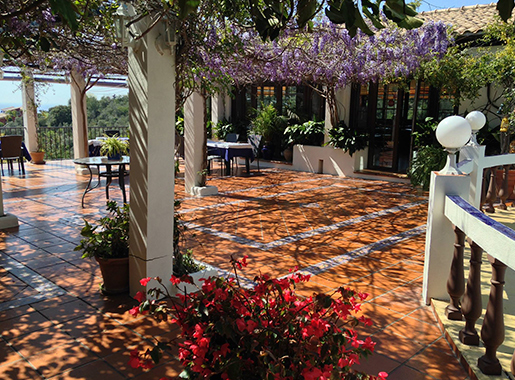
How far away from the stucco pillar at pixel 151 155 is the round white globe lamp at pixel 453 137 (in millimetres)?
2002

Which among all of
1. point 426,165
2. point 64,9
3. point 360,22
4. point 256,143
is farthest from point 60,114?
point 360,22

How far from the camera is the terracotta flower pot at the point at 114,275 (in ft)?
11.5

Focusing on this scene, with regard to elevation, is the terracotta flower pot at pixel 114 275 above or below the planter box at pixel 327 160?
below

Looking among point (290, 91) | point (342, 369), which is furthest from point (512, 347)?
point (290, 91)

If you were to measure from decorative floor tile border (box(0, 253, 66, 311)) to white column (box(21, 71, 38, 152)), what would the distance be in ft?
30.6

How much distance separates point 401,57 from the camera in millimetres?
8719

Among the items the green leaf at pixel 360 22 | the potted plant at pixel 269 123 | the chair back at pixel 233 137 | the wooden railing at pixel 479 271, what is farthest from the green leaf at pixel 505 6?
the potted plant at pixel 269 123

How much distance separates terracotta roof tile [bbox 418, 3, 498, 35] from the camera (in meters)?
9.45

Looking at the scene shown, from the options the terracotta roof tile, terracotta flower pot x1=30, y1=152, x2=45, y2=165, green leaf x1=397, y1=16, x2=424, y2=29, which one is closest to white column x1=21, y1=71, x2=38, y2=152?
terracotta flower pot x1=30, y1=152, x2=45, y2=165

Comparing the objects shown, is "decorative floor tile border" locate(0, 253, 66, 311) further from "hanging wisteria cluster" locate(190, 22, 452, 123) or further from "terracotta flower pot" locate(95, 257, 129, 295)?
"hanging wisteria cluster" locate(190, 22, 452, 123)

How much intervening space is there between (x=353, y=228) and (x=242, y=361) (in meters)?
4.55

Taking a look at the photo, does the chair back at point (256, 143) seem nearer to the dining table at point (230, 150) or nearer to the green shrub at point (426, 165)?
the dining table at point (230, 150)

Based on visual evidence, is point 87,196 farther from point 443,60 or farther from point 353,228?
point 443,60

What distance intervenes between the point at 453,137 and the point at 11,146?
9.73 m
